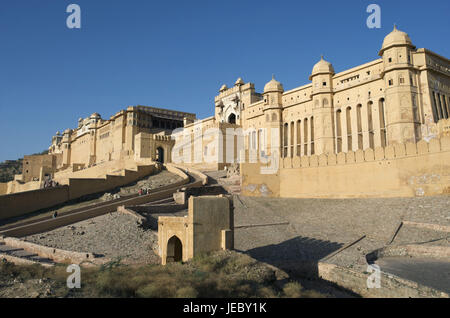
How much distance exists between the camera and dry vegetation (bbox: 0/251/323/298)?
759cm

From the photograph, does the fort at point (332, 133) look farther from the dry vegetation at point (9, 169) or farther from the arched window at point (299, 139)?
the dry vegetation at point (9, 169)

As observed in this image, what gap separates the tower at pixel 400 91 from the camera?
26.4 metres

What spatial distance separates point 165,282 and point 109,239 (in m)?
10.1

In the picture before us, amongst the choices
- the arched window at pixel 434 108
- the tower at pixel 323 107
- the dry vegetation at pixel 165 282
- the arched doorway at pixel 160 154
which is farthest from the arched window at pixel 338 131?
the dry vegetation at pixel 165 282

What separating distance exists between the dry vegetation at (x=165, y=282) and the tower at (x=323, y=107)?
24.8 meters

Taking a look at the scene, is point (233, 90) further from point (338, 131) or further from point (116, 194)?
point (116, 194)

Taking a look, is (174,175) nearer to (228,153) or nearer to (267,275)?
(228,153)

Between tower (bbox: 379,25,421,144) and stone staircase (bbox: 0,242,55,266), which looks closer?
stone staircase (bbox: 0,242,55,266)

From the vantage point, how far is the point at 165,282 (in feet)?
26.1

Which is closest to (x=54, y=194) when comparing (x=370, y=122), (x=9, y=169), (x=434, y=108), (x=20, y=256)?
(x=20, y=256)

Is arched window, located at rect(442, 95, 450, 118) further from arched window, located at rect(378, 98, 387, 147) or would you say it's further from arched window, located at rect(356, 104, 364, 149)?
arched window, located at rect(356, 104, 364, 149)

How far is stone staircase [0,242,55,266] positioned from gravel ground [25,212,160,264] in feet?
3.58

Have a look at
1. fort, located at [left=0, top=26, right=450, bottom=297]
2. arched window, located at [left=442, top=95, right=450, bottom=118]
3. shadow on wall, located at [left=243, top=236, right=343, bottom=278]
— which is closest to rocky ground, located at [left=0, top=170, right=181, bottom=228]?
fort, located at [left=0, top=26, right=450, bottom=297]
